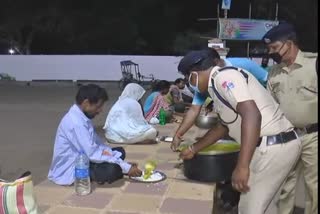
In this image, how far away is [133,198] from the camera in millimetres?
4016

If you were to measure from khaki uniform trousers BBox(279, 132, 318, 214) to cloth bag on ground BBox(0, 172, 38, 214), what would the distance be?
5.99 feet

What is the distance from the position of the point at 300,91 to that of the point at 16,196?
6.63ft

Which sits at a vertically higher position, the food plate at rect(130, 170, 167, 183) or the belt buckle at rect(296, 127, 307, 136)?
the belt buckle at rect(296, 127, 307, 136)

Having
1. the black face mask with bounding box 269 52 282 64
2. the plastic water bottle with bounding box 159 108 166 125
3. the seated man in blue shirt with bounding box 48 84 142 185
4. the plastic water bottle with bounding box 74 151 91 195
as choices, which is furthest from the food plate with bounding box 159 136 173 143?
the black face mask with bounding box 269 52 282 64

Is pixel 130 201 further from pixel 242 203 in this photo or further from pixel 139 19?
pixel 139 19

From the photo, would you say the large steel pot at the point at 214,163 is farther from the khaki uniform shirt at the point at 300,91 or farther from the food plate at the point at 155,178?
the khaki uniform shirt at the point at 300,91

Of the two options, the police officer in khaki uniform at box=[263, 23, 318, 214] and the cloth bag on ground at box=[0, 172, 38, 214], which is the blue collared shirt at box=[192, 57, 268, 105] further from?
the cloth bag on ground at box=[0, 172, 38, 214]

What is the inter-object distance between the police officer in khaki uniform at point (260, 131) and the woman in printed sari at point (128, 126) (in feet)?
11.3

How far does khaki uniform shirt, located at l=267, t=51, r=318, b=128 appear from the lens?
3.25 m

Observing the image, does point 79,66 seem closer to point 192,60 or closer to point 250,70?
point 250,70

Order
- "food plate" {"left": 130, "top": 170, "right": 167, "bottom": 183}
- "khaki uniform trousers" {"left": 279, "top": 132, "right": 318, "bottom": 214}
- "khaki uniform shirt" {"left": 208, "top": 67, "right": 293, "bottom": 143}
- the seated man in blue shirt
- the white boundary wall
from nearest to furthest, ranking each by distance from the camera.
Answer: "khaki uniform shirt" {"left": 208, "top": 67, "right": 293, "bottom": 143}, "khaki uniform trousers" {"left": 279, "top": 132, "right": 318, "bottom": 214}, the seated man in blue shirt, "food plate" {"left": 130, "top": 170, "right": 167, "bottom": 183}, the white boundary wall

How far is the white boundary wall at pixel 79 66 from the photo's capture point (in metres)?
22.5

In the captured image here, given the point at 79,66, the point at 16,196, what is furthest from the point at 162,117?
the point at 79,66

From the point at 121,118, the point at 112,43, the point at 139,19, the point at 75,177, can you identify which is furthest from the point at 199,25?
the point at 75,177
